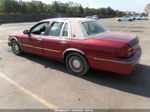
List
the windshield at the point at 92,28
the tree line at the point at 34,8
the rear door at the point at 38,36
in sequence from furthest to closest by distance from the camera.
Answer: the tree line at the point at 34,8, the rear door at the point at 38,36, the windshield at the point at 92,28

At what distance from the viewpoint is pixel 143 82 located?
14.5ft

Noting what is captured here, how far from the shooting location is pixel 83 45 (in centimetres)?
452

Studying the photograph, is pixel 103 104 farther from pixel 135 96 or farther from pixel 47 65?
pixel 47 65

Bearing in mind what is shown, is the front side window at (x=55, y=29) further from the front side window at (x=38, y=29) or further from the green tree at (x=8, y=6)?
the green tree at (x=8, y=6)

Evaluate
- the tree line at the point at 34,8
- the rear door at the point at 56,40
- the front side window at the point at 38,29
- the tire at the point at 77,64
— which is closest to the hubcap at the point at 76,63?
the tire at the point at 77,64

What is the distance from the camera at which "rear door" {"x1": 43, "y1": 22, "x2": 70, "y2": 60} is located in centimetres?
497

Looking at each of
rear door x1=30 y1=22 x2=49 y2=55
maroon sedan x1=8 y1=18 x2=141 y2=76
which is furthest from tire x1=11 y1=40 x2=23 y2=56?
rear door x1=30 y1=22 x2=49 y2=55

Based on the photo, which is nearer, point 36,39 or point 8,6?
A: point 36,39

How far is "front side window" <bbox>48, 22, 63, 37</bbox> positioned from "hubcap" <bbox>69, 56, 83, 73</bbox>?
3.12 feet

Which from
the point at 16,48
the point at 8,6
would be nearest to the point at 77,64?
the point at 16,48

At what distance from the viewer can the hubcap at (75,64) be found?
488 centimetres

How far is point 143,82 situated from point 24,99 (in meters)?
3.14

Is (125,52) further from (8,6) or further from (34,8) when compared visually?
(34,8)

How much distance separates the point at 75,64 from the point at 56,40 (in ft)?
3.22
